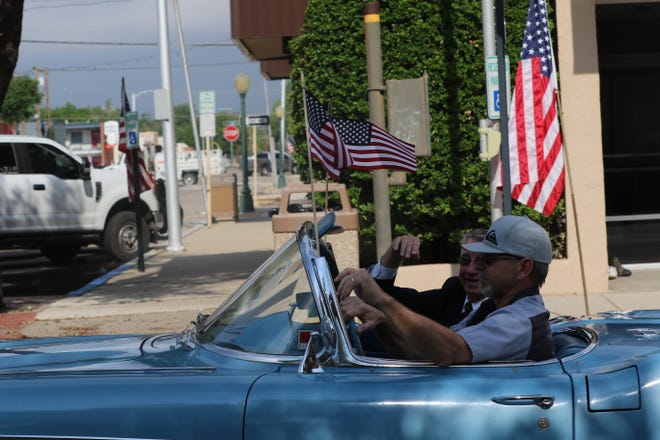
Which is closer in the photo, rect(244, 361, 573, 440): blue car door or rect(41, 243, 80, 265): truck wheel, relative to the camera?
rect(244, 361, 573, 440): blue car door

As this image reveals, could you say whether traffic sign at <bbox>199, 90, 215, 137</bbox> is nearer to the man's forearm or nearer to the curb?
the curb

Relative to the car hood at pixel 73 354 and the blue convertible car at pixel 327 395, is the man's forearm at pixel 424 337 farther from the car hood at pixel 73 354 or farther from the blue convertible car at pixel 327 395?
the car hood at pixel 73 354

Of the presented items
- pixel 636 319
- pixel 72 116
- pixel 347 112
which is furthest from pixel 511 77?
pixel 72 116

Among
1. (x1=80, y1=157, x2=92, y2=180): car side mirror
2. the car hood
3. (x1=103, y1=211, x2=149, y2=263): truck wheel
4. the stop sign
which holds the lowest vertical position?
(x1=103, y1=211, x2=149, y2=263): truck wheel

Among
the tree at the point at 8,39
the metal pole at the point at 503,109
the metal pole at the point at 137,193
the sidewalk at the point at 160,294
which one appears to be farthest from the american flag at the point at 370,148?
the metal pole at the point at 137,193

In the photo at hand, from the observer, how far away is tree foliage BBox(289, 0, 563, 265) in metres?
11.5

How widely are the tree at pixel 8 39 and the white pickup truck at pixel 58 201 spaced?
5366 mm

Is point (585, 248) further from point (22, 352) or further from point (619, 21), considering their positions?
point (22, 352)

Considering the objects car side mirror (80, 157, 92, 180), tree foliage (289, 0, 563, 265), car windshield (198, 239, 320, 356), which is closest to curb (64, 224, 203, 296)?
car side mirror (80, 157, 92, 180)

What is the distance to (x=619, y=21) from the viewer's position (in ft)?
43.6

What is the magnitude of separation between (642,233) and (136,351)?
1089cm

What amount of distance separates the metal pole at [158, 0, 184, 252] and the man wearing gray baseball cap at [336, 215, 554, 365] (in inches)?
636

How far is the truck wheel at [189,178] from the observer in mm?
67375

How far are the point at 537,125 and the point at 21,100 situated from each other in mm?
68755
